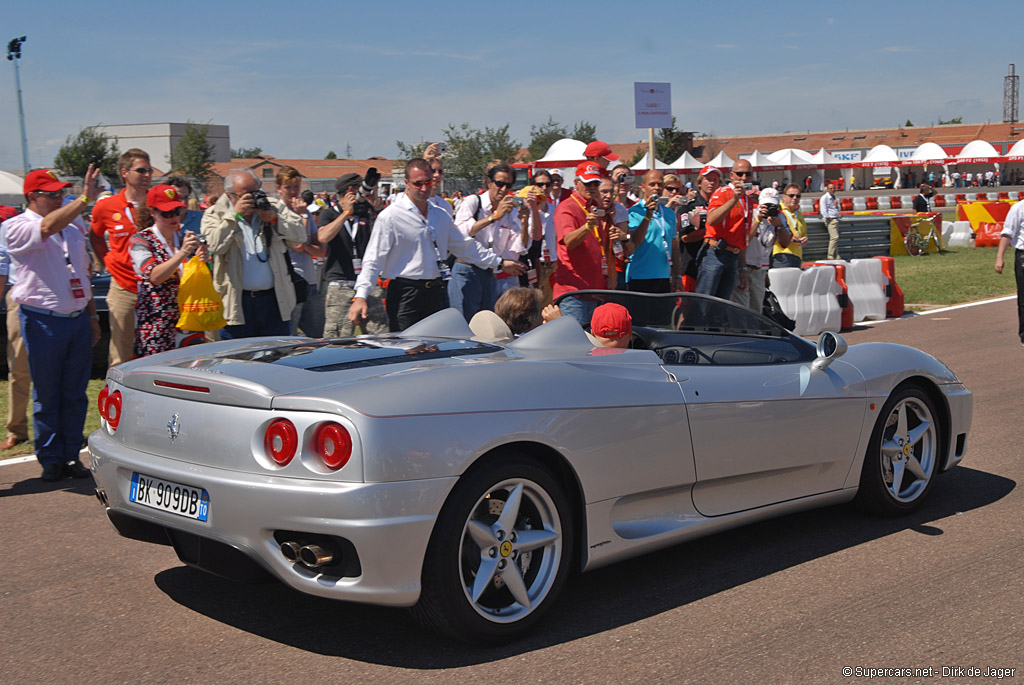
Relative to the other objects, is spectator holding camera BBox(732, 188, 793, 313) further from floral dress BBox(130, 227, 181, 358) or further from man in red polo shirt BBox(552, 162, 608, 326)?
floral dress BBox(130, 227, 181, 358)

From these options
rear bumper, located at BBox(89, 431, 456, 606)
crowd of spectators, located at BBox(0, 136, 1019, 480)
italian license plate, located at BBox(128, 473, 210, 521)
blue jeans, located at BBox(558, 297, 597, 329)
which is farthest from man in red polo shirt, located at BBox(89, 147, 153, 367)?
rear bumper, located at BBox(89, 431, 456, 606)

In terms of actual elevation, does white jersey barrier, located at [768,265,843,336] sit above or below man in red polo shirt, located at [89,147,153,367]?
below

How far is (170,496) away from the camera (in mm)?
3752

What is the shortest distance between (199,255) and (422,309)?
172cm

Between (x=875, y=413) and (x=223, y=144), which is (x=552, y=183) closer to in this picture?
(x=875, y=413)

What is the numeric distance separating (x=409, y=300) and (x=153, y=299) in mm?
1797

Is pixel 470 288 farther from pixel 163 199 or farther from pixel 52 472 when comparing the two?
pixel 52 472

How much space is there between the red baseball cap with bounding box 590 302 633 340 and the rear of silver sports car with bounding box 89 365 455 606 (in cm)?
151

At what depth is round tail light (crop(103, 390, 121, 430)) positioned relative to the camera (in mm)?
4129

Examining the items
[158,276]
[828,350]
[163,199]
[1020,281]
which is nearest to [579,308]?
[828,350]

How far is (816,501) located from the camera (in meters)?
4.90

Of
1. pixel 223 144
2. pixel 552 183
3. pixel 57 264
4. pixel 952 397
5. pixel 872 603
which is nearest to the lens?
pixel 872 603

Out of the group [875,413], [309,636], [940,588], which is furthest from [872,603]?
[309,636]

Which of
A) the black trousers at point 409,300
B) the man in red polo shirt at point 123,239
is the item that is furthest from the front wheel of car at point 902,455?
the man in red polo shirt at point 123,239
